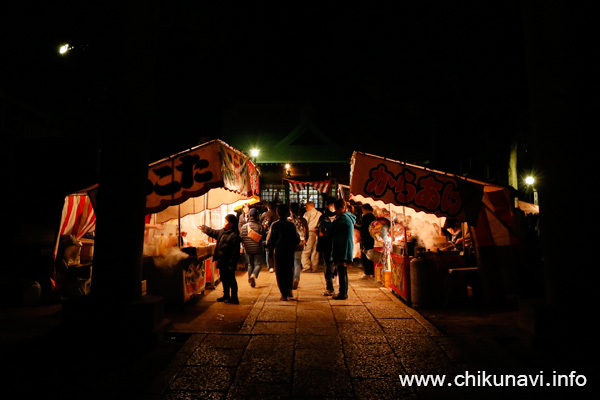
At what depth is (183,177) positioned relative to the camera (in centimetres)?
759

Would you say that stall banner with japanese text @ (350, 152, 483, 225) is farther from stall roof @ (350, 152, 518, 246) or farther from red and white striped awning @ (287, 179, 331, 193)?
red and white striped awning @ (287, 179, 331, 193)

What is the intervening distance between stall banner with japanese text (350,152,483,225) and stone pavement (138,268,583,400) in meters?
2.34

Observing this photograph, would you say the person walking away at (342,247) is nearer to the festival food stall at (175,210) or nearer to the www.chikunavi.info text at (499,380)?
the festival food stall at (175,210)

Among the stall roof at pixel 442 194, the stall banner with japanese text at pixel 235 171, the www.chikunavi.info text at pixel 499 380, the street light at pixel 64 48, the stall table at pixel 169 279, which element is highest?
the street light at pixel 64 48

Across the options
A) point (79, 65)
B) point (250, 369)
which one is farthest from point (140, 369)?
point (79, 65)

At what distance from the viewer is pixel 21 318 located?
7.07 meters

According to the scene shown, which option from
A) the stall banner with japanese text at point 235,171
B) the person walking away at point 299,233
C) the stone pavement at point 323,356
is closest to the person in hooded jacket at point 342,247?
the stone pavement at point 323,356

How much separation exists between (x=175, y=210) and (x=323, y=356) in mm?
6911

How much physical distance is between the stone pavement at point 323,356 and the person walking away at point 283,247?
1.02 meters

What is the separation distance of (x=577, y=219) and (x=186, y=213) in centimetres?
925

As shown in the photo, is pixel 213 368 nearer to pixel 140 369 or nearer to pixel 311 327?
pixel 140 369

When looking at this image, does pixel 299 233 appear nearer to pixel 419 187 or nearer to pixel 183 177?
pixel 419 187

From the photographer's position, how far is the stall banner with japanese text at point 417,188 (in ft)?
25.6

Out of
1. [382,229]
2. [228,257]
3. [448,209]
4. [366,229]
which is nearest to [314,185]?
[366,229]
